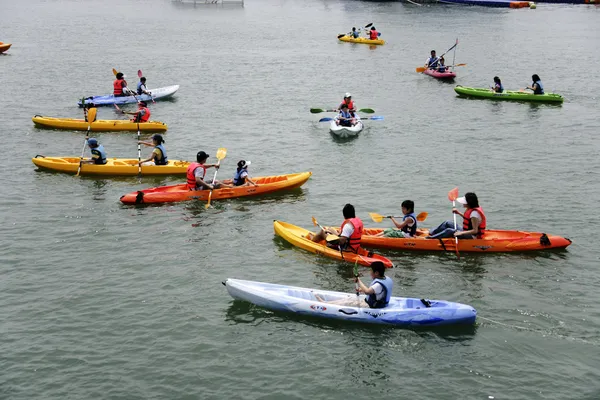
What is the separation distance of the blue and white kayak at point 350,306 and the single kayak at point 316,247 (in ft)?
8.31

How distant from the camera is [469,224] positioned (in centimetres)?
2108

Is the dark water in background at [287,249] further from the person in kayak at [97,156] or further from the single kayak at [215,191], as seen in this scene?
the person in kayak at [97,156]

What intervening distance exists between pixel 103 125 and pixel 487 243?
2078 cm

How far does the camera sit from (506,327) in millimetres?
17281

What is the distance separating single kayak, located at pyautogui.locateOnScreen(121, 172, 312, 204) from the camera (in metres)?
25.2

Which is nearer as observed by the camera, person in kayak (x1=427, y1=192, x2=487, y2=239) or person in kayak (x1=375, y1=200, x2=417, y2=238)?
person in kayak (x1=427, y1=192, x2=487, y2=239)

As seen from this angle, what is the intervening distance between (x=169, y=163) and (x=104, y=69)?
89.4ft

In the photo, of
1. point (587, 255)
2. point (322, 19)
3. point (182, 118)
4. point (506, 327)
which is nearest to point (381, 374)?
point (506, 327)

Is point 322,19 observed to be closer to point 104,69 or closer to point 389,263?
point 104,69

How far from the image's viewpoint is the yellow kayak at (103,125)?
1356 inches

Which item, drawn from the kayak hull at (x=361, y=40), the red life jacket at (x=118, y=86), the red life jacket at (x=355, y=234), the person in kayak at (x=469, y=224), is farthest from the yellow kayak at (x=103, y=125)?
the kayak hull at (x=361, y=40)

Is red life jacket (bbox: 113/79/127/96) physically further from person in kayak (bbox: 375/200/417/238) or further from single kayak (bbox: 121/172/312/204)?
person in kayak (bbox: 375/200/417/238)

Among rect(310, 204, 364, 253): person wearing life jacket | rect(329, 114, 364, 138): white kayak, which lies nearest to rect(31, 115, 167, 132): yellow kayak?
rect(329, 114, 364, 138): white kayak

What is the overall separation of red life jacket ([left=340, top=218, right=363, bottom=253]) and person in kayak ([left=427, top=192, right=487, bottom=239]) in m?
2.41
